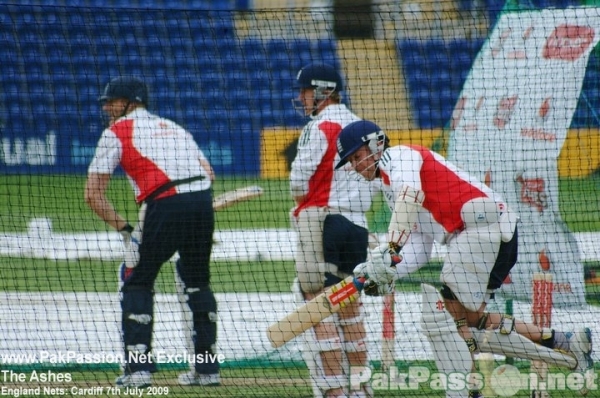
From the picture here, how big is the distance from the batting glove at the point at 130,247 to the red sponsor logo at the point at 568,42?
3.04 metres

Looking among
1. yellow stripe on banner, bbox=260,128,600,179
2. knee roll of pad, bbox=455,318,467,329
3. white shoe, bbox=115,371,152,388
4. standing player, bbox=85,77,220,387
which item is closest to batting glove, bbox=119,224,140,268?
standing player, bbox=85,77,220,387

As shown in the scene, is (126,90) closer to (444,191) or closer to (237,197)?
(237,197)

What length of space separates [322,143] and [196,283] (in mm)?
1367

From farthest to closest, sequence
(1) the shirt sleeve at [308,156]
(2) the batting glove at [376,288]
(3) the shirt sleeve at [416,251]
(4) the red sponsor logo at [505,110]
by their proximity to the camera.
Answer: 1. (4) the red sponsor logo at [505,110]
2. (1) the shirt sleeve at [308,156]
3. (3) the shirt sleeve at [416,251]
4. (2) the batting glove at [376,288]

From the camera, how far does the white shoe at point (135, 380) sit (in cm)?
625

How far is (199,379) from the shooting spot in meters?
6.43

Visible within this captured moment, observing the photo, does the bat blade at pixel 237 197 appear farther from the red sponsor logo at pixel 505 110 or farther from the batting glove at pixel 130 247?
the red sponsor logo at pixel 505 110

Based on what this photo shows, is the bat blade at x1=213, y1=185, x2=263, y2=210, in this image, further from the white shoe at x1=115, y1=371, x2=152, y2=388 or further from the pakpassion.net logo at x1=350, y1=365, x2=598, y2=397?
the pakpassion.net logo at x1=350, y1=365, x2=598, y2=397

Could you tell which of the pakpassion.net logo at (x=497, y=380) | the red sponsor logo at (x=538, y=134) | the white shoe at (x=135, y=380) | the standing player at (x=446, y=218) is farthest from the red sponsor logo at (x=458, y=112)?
the white shoe at (x=135, y=380)

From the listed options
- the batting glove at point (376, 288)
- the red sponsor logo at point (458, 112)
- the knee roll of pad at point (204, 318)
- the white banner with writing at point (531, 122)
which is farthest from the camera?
the red sponsor logo at point (458, 112)

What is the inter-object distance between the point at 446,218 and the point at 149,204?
2.08m

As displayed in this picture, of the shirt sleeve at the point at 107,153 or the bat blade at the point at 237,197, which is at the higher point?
the shirt sleeve at the point at 107,153

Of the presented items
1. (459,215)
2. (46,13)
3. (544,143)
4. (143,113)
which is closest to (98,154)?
(143,113)

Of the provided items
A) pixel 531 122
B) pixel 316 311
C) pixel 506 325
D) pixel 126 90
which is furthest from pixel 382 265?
pixel 126 90
